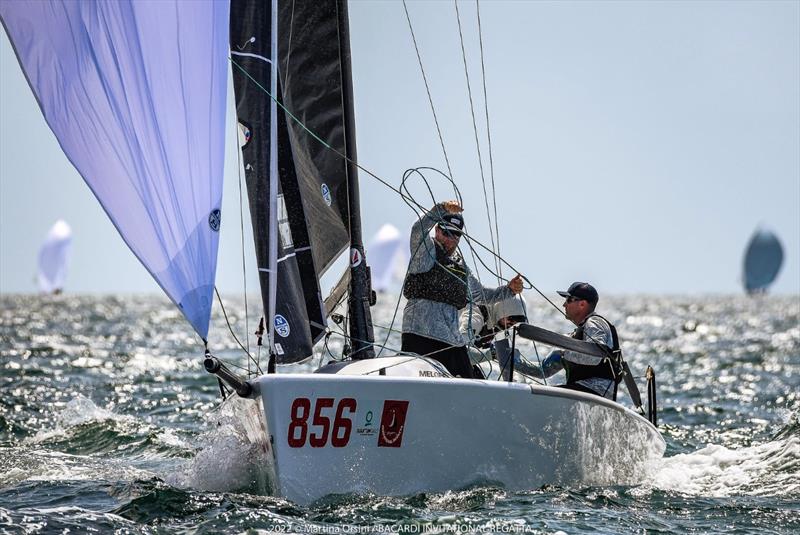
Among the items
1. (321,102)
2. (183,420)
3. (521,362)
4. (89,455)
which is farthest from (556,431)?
(183,420)

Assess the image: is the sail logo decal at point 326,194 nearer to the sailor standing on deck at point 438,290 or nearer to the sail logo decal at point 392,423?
the sailor standing on deck at point 438,290

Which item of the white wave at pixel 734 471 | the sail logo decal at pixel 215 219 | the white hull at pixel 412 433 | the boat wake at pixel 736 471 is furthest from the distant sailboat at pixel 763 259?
the sail logo decal at pixel 215 219

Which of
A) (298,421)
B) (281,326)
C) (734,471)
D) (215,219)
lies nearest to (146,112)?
(215,219)

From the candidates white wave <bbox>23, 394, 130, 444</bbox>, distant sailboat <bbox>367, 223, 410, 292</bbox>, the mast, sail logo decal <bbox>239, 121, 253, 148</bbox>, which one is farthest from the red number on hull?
distant sailboat <bbox>367, 223, 410, 292</bbox>

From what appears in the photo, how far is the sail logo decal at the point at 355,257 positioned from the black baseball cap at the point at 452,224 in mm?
631

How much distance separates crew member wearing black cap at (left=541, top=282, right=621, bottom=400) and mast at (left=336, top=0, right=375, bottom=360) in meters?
1.22

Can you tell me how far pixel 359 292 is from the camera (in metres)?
7.33

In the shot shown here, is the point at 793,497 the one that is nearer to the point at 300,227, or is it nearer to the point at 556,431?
the point at 556,431

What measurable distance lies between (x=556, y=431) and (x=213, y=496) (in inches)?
81.6

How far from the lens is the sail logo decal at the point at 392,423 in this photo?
612cm

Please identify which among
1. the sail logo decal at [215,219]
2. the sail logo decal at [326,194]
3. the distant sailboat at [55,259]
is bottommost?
the distant sailboat at [55,259]

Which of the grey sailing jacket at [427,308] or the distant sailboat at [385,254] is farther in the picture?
the distant sailboat at [385,254]

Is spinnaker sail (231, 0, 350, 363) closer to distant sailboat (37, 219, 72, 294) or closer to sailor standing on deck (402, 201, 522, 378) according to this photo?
sailor standing on deck (402, 201, 522, 378)

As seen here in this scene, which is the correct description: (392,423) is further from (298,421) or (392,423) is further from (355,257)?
(355,257)
